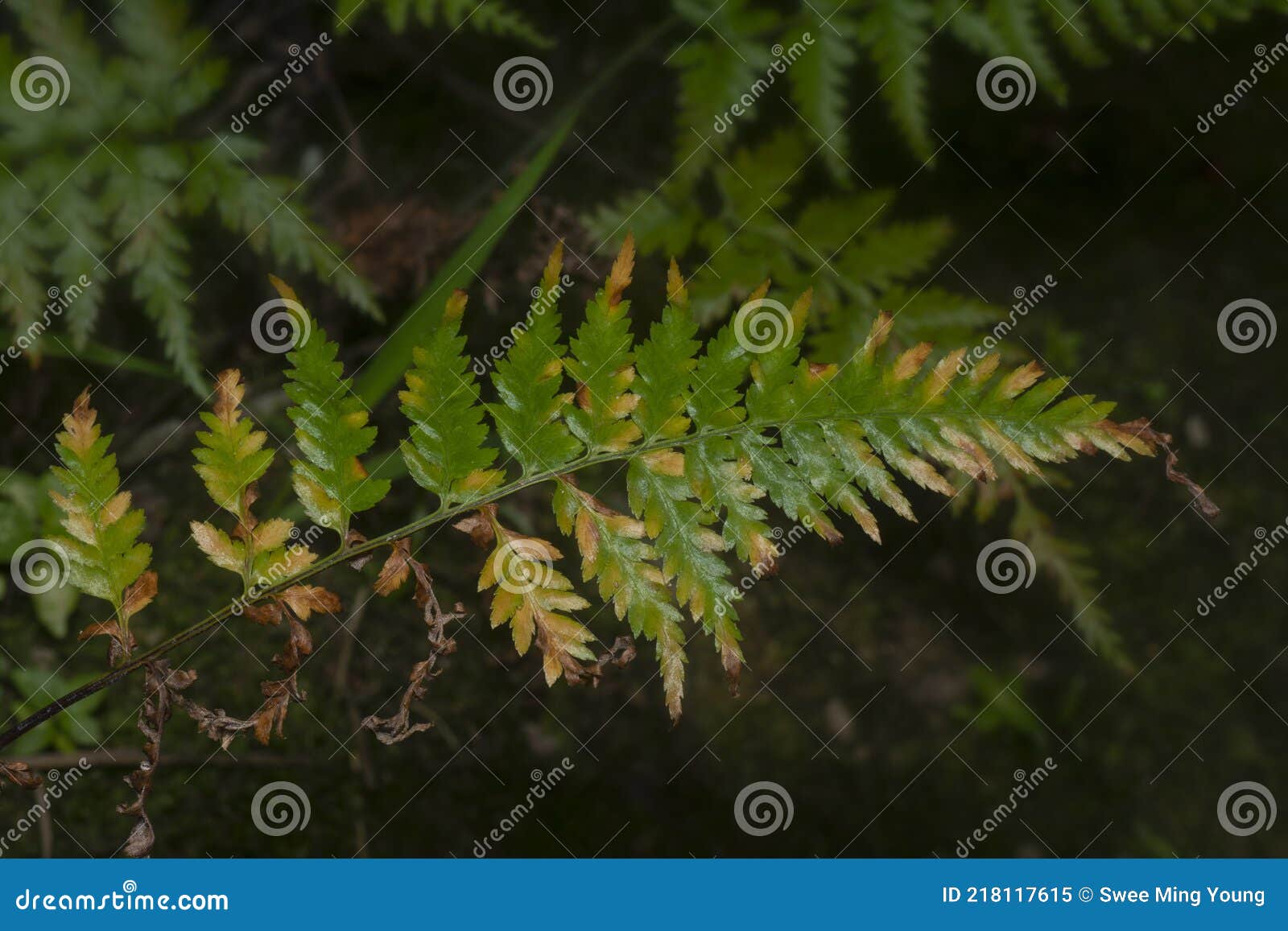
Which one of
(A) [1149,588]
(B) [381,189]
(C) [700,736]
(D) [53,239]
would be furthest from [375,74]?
(A) [1149,588]

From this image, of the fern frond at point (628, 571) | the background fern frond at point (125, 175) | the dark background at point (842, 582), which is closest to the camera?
the fern frond at point (628, 571)

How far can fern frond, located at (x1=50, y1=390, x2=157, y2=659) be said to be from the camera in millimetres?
1906

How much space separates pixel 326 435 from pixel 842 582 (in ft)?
6.23

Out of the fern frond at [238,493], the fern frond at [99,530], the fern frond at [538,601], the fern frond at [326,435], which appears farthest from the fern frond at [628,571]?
the fern frond at [99,530]

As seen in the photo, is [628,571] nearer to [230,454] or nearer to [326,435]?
[326,435]

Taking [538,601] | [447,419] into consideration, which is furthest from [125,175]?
[538,601]

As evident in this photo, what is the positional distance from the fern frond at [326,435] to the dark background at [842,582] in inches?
30.7

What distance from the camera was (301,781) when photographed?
2828mm

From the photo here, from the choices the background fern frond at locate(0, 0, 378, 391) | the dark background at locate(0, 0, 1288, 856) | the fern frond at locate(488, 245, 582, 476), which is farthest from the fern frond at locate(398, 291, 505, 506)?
the dark background at locate(0, 0, 1288, 856)

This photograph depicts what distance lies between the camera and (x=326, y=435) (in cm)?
195

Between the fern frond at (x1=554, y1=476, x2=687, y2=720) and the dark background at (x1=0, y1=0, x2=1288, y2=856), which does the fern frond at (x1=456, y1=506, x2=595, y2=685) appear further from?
the dark background at (x1=0, y1=0, x2=1288, y2=856)

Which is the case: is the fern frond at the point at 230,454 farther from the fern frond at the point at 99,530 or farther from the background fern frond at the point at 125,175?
the background fern frond at the point at 125,175

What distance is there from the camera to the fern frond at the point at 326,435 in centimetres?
189

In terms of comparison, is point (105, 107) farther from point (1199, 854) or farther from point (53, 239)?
point (1199, 854)
